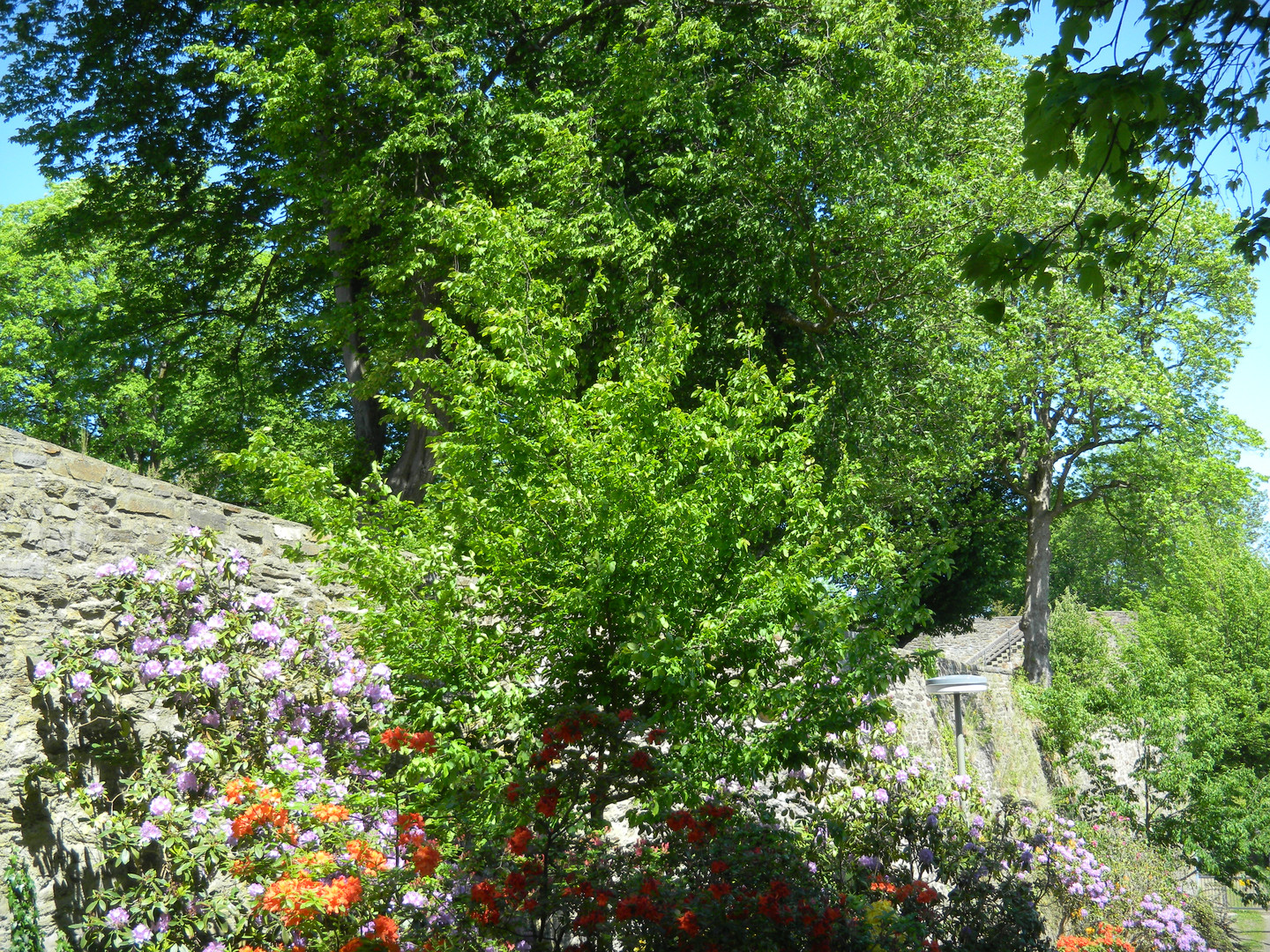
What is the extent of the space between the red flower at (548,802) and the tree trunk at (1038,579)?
19.5 metres

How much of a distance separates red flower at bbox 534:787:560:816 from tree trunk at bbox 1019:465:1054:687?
19453 mm

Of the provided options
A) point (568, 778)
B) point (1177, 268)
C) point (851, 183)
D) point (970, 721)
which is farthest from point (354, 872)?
point (1177, 268)

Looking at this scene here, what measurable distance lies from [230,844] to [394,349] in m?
7.68

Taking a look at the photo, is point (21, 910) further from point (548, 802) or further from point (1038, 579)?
point (1038, 579)

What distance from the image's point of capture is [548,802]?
4645 mm

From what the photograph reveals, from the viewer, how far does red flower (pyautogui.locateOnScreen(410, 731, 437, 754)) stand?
15.4ft

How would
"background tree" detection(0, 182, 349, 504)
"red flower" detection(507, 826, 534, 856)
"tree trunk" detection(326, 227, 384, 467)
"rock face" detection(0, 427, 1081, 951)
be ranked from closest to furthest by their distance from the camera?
"red flower" detection(507, 826, 534, 856) → "rock face" detection(0, 427, 1081, 951) → "tree trunk" detection(326, 227, 384, 467) → "background tree" detection(0, 182, 349, 504)

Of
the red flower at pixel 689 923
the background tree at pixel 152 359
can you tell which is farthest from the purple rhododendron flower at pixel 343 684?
the background tree at pixel 152 359

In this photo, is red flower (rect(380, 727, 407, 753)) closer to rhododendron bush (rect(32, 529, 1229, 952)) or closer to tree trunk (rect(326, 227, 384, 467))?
rhododendron bush (rect(32, 529, 1229, 952))

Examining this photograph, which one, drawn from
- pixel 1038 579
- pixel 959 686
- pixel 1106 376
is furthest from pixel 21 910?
pixel 1038 579

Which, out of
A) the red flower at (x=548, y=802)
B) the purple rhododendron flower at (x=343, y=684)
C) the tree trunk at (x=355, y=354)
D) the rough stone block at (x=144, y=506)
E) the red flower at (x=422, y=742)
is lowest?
the red flower at (x=548, y=802)

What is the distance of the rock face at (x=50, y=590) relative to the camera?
16.0ft

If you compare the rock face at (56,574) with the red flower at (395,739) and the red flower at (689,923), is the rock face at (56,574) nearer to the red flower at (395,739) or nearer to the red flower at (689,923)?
the red flower at (395,739)

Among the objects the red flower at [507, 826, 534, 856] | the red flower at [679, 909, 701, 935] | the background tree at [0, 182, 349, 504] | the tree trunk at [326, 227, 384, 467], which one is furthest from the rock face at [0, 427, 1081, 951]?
the background tree at [0, 182, 349, 504]
